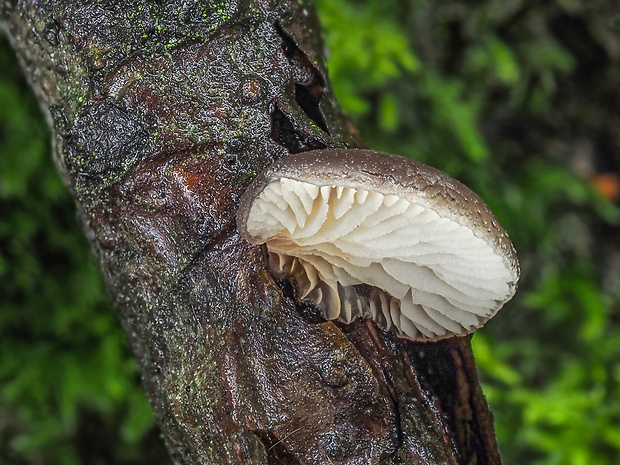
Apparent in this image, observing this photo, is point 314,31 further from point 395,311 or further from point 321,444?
point 321,444

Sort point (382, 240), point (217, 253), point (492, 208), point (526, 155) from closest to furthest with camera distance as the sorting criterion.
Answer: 1. point (382, 240)
2. point (217, 253)
3. point (492, 208)
4. point (526, 155)

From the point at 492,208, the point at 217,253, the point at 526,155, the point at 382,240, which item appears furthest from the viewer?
the point at 526,155

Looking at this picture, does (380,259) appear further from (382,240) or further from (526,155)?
(526,155)

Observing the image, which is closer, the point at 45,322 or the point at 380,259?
the point at 380,259

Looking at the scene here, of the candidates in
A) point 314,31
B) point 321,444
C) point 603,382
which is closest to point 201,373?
point 321,444

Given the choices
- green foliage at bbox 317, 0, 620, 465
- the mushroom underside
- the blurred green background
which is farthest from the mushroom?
green foliage at bbox 317, 0, 620, 465

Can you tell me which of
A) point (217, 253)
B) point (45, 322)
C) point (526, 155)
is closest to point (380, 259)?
point (217, 253)
